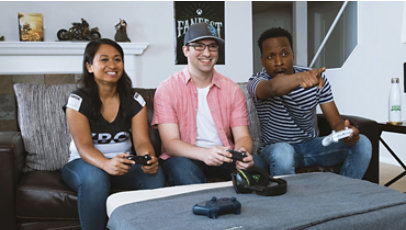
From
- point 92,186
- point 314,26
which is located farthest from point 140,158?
point 314,26

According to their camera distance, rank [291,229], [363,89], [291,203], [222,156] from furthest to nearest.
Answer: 1. [363,89]
2. [222,156]
3. [291,203]
4. [291,229]

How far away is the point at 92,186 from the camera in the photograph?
1.54 meters

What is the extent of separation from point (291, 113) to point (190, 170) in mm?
650

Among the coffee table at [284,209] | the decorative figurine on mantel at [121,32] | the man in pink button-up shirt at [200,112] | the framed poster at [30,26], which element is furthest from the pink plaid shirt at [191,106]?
the framed poster at [30,26]

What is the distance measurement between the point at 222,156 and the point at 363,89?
2.94 meters

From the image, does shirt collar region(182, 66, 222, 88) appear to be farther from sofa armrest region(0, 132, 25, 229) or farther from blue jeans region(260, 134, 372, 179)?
sofa armrest region(0, 132, 25, 229)

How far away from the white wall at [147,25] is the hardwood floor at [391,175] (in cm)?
167

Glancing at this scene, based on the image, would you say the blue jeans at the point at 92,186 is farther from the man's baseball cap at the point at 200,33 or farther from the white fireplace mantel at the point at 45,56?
the white fireplace mantel at the point at 45,56

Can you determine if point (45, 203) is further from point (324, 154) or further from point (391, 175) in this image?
point (391, 175)

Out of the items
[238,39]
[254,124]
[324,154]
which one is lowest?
[324,154]

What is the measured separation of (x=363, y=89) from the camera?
399cm

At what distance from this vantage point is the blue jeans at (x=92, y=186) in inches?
60.5

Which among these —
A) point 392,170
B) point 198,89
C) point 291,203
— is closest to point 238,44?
point 392,170

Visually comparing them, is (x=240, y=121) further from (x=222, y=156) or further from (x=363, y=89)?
(x=363, y=89)
